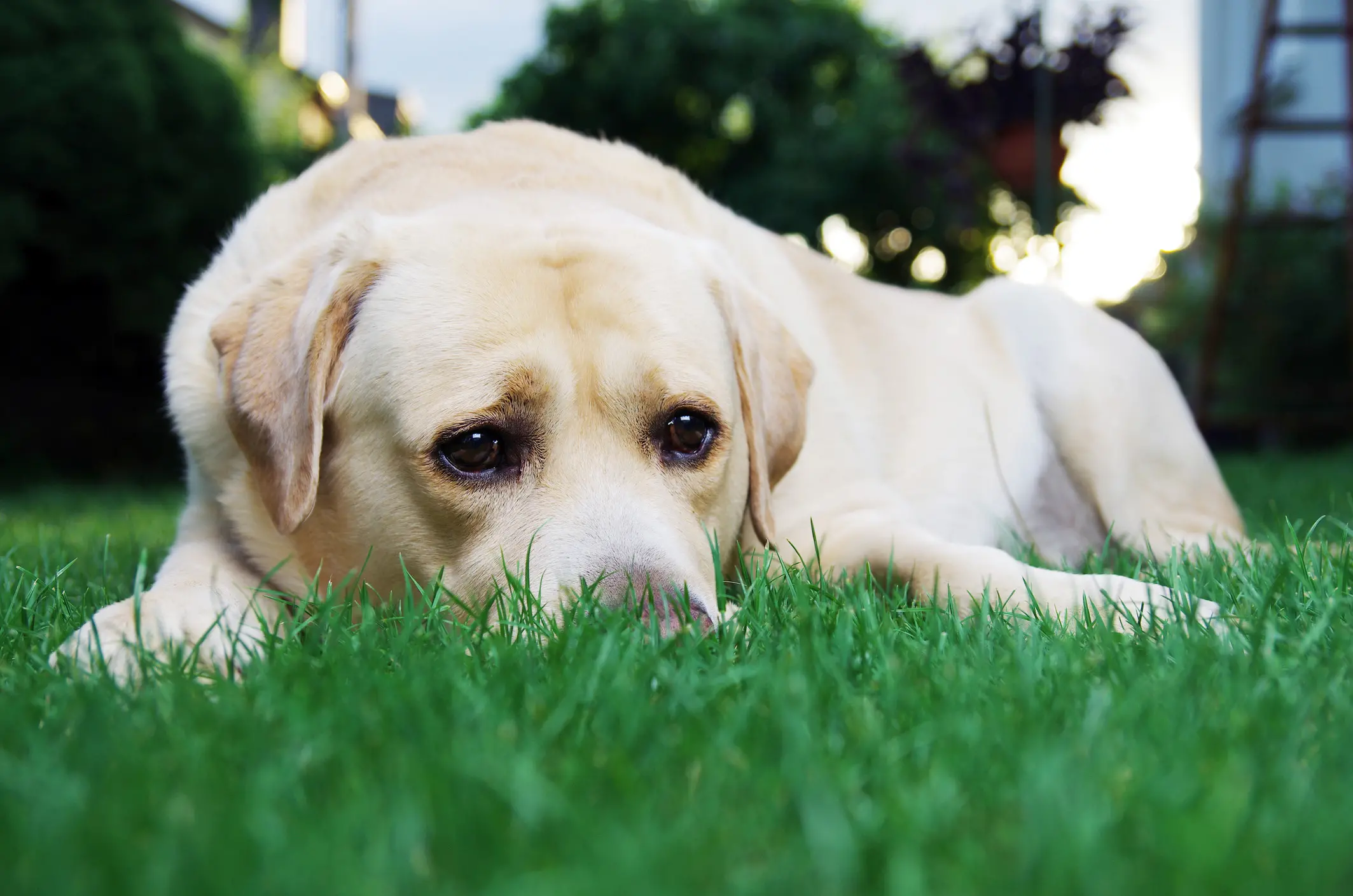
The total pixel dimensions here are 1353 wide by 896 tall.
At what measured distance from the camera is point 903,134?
58.5ft

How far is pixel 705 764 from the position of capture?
4.02ft

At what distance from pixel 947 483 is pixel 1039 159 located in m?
6.33

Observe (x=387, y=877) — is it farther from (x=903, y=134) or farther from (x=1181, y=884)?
(x=903, y=134)

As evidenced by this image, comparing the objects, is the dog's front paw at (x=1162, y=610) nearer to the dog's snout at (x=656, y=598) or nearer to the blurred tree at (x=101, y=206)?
the dog's snout at (x=656, y=598)

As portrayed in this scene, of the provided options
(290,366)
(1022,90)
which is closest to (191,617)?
(290,366)

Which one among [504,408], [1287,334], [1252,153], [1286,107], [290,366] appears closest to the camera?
[504,408]

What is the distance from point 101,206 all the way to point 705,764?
907cm

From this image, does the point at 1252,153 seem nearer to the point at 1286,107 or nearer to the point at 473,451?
the point at 1286,107

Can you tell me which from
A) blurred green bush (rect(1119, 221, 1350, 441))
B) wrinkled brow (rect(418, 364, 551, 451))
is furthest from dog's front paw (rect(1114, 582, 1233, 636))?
blurred green bush (rect(1119, 221, 1350, 441))

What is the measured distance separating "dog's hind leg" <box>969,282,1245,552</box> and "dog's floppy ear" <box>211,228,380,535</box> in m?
2.28

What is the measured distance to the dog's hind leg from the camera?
140 inches

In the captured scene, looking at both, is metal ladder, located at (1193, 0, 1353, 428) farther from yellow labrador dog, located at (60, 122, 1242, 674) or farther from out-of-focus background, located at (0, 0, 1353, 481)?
yellow labrador dog, located at (60, 122, 1242, 674)

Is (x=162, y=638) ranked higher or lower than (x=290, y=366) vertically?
lower

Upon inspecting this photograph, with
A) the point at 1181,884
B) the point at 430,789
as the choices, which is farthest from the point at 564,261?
the point at 1181,884
